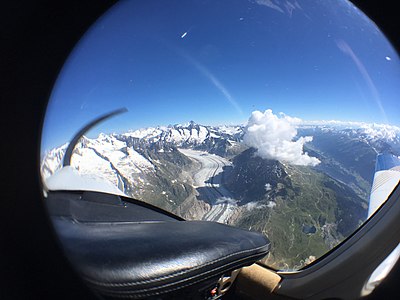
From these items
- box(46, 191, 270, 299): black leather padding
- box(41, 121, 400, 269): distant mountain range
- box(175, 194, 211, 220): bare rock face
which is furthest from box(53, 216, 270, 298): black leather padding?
box(175, 194, 211, 220): bare rock face

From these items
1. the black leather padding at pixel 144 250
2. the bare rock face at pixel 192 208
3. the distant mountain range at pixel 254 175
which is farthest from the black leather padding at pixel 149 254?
the bare rock face at pixel 192 208

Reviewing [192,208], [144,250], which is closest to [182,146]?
[192,208]

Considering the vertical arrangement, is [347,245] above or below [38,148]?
below

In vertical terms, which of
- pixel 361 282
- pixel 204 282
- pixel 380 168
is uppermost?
pixel 380 168

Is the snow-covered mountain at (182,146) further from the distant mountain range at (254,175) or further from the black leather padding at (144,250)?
the black leather padding at (144,250)

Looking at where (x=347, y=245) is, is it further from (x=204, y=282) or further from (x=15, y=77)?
(x=15, y=77)

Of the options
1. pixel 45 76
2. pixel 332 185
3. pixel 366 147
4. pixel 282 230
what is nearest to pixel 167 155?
pixel 282 230

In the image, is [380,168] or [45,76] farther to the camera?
[380,168]

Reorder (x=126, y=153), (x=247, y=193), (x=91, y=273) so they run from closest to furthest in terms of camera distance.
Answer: (x=91, y=273)
(x=247, y=193)
(x=126, y=153)

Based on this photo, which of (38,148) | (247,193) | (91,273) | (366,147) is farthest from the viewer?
(247,193)
